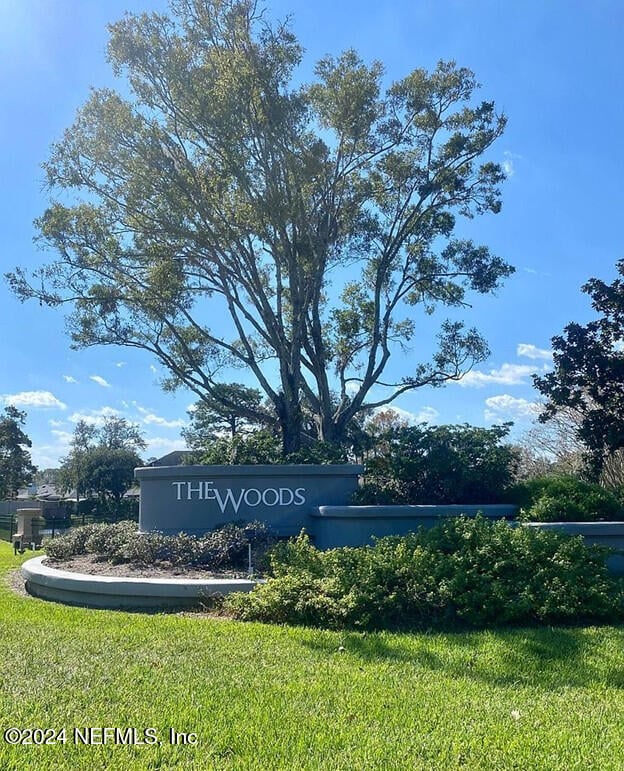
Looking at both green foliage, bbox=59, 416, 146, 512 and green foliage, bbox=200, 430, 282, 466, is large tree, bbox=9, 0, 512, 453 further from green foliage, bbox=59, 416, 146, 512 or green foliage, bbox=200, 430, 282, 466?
green foliage, bbox=59, 416, 146, 512

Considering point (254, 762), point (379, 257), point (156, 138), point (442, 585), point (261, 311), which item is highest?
point (156, 138)

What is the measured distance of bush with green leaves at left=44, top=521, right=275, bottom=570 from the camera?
28.6 ft

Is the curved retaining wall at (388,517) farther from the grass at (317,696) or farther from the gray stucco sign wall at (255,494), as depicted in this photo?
the grass at (317,696)

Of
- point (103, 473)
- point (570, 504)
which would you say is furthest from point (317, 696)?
point (103, 473)

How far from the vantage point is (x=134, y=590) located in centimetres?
747

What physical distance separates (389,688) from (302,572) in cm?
261

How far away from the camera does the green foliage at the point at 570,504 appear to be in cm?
873

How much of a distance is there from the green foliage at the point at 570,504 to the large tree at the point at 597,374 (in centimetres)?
232

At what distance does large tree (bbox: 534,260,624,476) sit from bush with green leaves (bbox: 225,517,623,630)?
15.3 ft

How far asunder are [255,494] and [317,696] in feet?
19.7

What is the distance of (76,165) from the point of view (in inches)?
638

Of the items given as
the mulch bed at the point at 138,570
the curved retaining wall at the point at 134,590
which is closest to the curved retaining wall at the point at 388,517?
the mulch bed at the point at 138,570

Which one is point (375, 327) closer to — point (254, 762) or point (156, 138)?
point (156, 138)

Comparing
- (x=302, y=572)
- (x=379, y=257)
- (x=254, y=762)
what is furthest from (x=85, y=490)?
(x=254, y=762)
